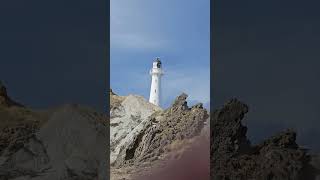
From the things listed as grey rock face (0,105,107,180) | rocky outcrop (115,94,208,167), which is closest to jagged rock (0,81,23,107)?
grey rock face (0,105,107,180)

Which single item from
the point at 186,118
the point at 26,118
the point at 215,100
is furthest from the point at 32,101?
the point at 186,118

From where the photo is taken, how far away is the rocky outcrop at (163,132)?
9.05 meters

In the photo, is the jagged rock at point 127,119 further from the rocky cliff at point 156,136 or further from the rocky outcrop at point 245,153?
the rocky outcrop at point 245,153

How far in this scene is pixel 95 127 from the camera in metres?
6.53

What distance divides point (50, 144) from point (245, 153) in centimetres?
221

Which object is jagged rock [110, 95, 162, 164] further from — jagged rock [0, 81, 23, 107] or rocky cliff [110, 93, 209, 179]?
jagged rock [0, 81, 23, 107]

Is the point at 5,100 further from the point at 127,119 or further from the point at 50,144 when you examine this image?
the point at 127,119

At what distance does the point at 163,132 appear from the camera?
9.24 m

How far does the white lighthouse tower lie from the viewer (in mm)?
10516

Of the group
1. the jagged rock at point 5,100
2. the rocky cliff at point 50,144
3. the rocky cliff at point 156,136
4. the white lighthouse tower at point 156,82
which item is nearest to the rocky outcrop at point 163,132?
the rocky cliff at point 156,136

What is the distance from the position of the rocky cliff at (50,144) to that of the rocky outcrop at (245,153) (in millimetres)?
1364

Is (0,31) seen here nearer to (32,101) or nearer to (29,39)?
(29,39)

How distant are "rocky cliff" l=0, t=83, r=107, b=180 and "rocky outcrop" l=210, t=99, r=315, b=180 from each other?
1364 mm

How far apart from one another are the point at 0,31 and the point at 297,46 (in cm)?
319
